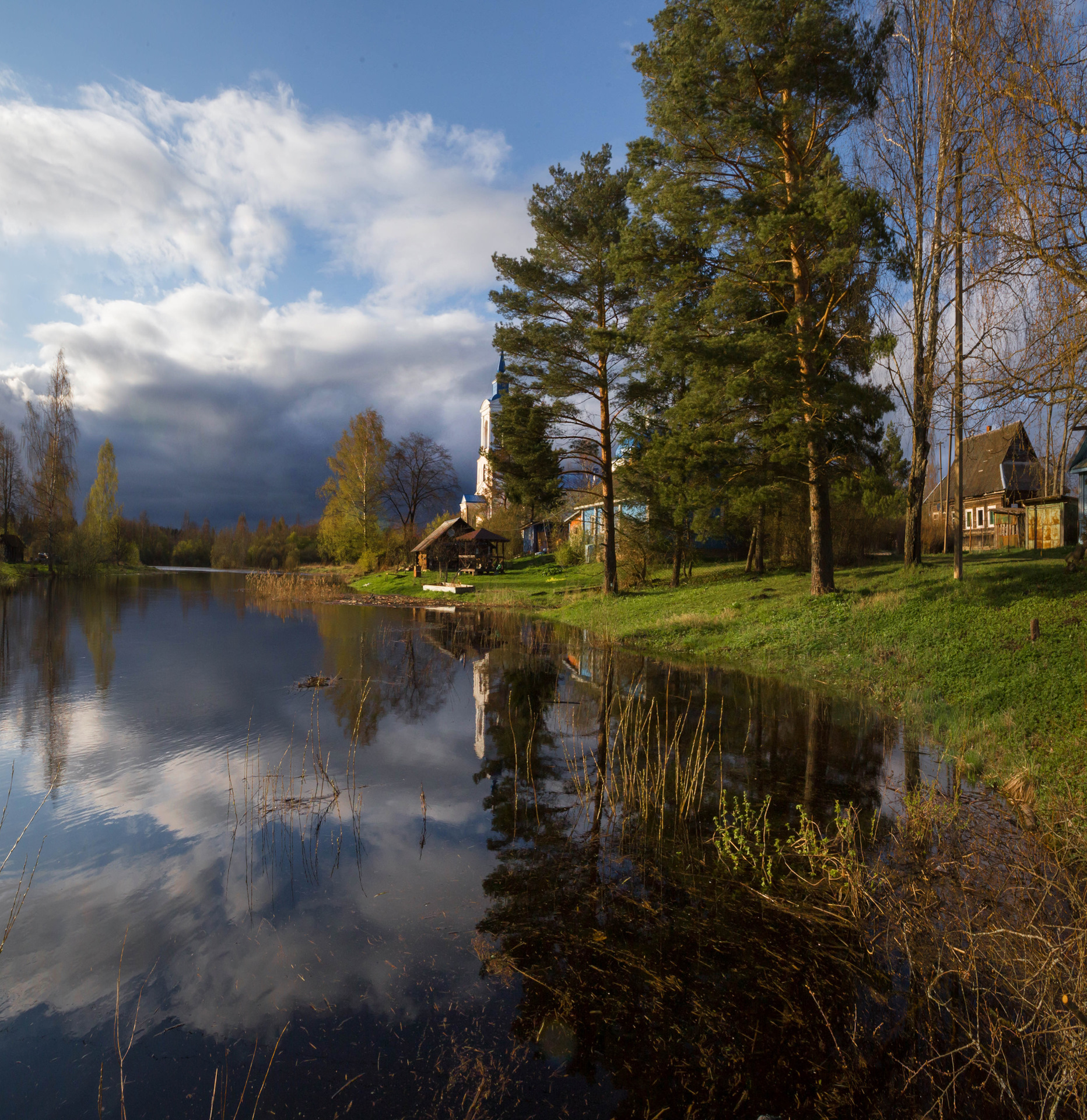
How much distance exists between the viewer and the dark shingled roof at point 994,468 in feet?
108

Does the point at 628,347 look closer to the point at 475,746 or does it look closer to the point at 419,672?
the point at 419,672

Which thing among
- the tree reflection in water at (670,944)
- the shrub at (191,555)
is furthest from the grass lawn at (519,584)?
the shrub at (191,555)

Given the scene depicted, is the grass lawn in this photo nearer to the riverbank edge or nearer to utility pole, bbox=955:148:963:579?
the riverbank edge

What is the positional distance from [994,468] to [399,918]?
40.9m

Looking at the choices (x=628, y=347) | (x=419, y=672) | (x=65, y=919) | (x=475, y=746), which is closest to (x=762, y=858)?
(x=475, y=746)

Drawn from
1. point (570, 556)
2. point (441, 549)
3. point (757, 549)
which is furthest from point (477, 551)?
point (757, 549)

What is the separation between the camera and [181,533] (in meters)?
102

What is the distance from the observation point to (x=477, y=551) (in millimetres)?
43000

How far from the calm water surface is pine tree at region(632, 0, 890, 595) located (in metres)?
7.47

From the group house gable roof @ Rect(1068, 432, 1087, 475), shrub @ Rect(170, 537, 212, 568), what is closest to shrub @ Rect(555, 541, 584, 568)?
house gable roof @ Rect(1068, 432, 1087, 475)

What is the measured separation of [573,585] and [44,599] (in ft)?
75.1

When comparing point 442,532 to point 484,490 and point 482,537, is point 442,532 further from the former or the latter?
point 484,490

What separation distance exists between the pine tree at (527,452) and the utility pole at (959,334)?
11.4m

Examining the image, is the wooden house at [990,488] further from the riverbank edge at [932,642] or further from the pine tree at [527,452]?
the pine tree at [527,452]
